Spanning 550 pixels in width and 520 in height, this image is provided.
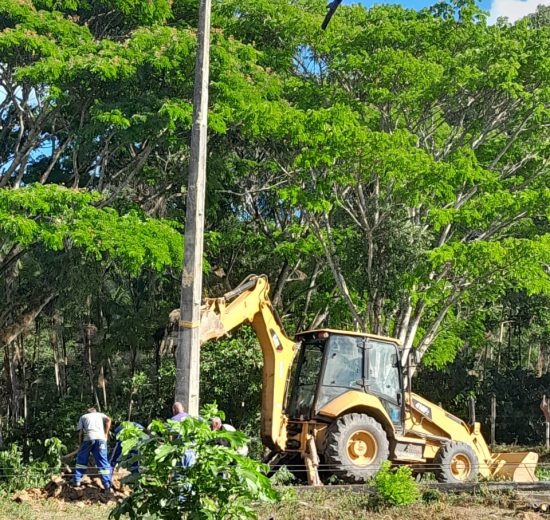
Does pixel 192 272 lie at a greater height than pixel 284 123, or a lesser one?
lesser

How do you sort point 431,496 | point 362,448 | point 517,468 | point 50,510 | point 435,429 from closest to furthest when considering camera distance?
point 50,510
point 431,496
point 362,448
point 517,468
point 435,429

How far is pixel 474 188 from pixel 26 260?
1289 cm

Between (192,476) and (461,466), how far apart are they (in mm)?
8869

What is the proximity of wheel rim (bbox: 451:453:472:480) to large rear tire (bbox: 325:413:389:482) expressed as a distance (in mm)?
1364

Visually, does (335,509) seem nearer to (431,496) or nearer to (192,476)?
(431,496)

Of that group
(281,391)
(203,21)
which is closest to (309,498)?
(281,391)

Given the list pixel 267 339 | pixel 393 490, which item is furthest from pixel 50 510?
pixel 267 339

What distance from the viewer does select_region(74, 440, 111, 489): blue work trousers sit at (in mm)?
10852

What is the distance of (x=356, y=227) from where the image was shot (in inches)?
839

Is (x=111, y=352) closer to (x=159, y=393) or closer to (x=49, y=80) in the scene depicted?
(x=159, y=393)

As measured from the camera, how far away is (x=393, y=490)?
30.1ft

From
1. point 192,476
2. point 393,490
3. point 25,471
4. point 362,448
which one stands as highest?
point 192,476

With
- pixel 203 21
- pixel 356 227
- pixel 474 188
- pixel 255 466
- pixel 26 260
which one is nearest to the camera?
pixel 255 466

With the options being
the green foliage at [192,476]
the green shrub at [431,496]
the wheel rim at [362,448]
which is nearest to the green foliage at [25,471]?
the wheel rim at [362,448]
